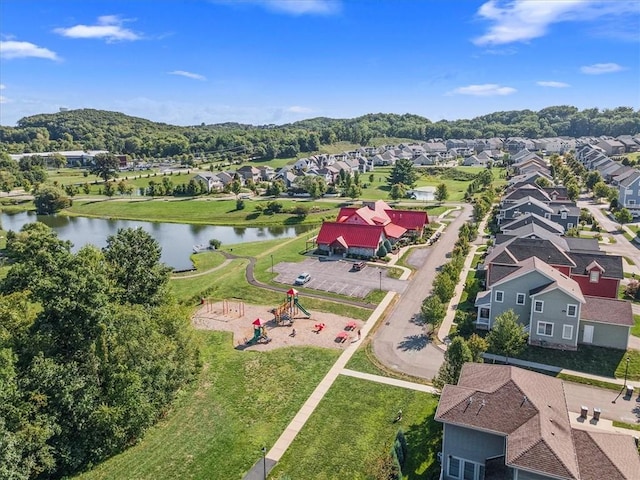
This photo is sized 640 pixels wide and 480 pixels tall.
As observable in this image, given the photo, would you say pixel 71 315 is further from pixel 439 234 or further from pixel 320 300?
pixel 439 234

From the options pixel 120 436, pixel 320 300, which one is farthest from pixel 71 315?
pixel 320 300

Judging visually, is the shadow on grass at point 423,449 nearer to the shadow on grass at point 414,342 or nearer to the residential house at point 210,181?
the shadow on grass at point 414,342

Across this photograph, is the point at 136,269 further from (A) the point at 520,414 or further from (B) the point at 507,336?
(A) the point at 520,414

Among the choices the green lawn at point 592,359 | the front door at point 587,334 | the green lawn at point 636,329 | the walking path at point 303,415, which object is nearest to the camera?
the walking path at point 303,415

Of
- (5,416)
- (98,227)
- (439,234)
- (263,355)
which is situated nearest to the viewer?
(5,416)

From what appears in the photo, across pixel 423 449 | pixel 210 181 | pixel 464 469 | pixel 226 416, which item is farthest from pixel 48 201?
pixel 464 469

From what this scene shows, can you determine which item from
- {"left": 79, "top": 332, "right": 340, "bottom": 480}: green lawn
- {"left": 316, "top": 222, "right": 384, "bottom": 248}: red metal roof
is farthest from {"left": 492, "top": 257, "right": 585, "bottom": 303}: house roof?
{"left": 316, "top": 222, "right": 384, "bottom": 248}: red metal roof

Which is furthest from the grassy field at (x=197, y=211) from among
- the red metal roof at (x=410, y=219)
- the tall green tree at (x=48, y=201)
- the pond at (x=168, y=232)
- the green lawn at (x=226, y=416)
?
the green lawn at (x=226, y=416)
